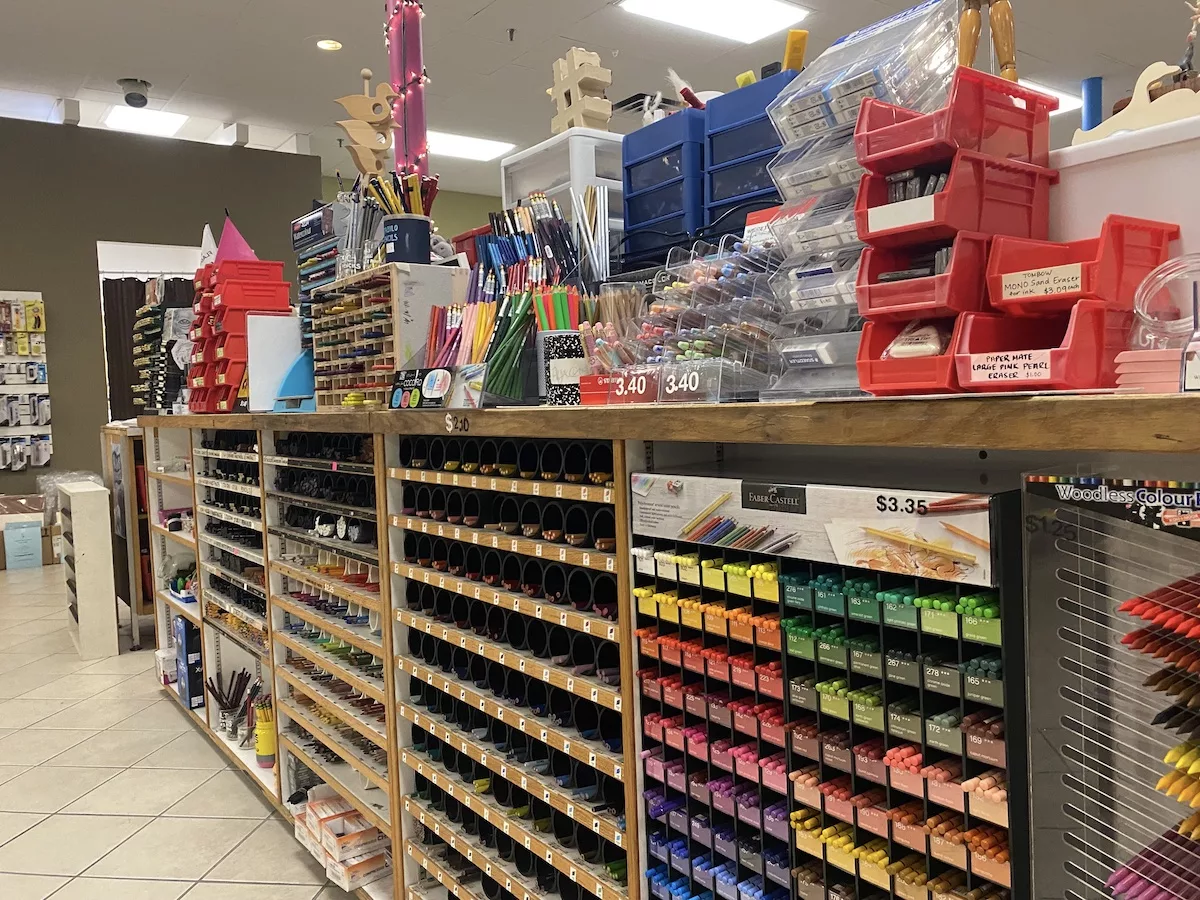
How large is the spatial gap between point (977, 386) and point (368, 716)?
222 cm

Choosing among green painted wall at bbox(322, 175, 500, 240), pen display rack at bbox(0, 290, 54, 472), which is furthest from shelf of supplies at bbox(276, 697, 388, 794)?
green painted wall at bbox(322, 175, 500, 240)

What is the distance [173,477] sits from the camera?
4.45 m

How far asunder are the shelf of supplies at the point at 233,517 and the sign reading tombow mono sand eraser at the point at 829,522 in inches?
89.4

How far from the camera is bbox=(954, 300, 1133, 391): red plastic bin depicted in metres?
0.98

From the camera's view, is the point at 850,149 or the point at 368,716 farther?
the point at 368,716

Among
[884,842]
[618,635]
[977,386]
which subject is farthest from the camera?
[618,635]

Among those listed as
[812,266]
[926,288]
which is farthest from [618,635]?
[926,288]

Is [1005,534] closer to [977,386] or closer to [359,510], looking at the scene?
[977,386]

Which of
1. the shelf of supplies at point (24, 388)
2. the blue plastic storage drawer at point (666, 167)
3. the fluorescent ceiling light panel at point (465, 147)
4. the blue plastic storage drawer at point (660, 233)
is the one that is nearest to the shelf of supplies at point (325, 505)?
the blue plastic storage drawer at point (660, 233)

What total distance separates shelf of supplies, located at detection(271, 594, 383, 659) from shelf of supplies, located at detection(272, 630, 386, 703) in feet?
0.26

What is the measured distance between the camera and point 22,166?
8648 millimetres

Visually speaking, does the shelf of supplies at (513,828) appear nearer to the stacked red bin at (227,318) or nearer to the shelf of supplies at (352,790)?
the shelf of supplies at (352,790)

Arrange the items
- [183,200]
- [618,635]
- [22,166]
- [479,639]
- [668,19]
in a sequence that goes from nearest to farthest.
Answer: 1. [618,635]
2. [479,639]
3. [668,19]
4. [22,166]
5. [183,200]

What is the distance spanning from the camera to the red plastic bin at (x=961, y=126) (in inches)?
41.9
